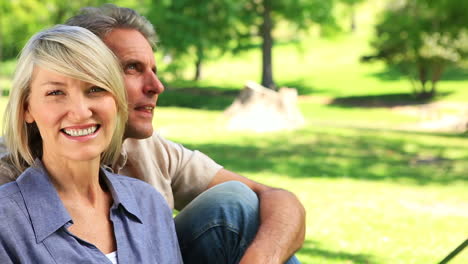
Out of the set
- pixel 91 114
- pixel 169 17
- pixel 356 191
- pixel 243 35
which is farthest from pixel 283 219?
pixel 243 35

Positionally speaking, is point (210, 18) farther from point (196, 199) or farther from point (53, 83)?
point (53, 83)

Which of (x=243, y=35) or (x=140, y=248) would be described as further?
(x=243, y=35)

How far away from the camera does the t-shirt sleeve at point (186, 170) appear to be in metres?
2.94

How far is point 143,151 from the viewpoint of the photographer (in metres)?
2.78

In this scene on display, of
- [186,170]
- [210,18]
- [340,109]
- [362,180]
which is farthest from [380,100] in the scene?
[186,170]

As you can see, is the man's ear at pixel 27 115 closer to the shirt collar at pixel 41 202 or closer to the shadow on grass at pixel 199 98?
the shirt collar at pixel 41 202

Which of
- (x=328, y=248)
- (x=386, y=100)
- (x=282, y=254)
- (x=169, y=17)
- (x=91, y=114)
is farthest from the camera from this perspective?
(x=386, y=100)

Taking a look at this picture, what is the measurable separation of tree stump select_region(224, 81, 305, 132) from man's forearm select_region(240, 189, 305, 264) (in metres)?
12.6

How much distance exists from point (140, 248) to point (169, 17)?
23.7 meters

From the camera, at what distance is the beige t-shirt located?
2775 millimetres

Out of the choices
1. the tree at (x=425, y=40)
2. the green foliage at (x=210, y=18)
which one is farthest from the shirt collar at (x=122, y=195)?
the tree at (x=425, y=40)

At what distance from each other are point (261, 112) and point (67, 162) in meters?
13.6

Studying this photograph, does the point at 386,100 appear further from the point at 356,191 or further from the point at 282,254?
the point at 282,254

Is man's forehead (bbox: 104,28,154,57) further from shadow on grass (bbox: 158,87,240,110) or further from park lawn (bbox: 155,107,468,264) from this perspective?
shadow on grass (bbox: 158,87,240,110)
